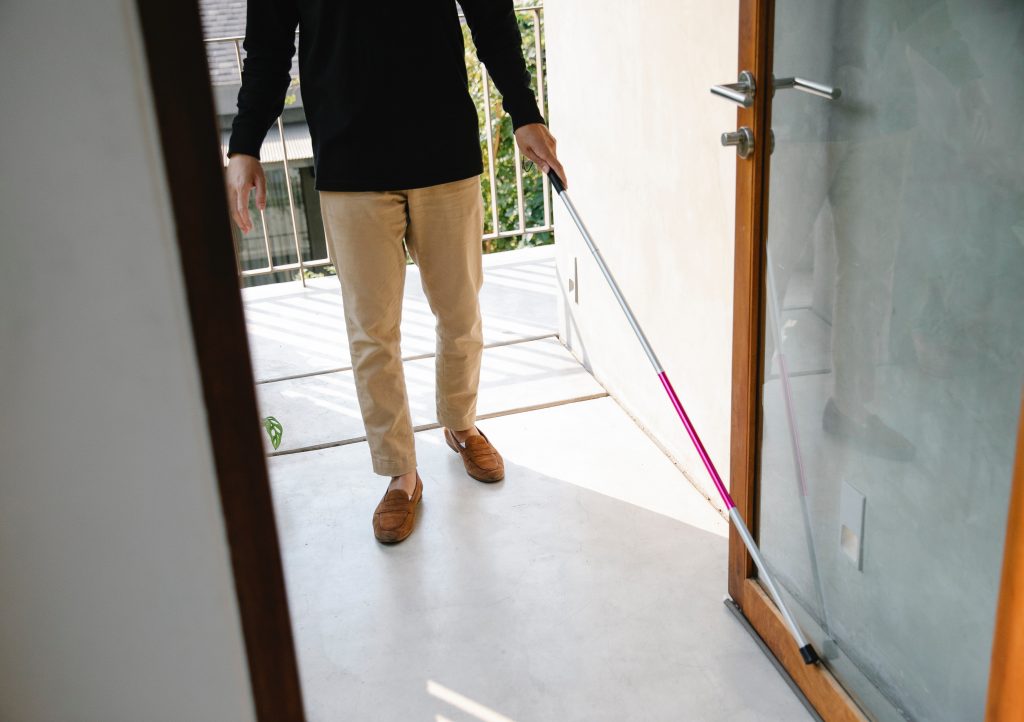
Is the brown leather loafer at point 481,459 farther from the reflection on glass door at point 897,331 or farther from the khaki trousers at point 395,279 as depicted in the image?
the reflection on glass door at point 897,331

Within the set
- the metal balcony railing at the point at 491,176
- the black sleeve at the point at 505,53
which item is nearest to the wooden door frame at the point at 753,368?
the black sleeve at the point at 505,53

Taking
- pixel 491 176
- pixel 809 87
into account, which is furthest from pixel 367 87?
pixel 491 176

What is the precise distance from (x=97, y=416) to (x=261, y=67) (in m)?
1.59

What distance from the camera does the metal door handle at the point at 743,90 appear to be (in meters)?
1.50

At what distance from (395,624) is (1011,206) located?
1403 millimetres

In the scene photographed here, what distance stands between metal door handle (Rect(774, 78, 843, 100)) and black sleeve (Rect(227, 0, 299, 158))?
1097 millimetres

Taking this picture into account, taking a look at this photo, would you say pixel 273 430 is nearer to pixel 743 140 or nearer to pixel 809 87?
pixel 743 140

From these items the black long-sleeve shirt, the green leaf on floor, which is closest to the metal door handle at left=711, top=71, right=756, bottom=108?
the black long-sleeve shirt

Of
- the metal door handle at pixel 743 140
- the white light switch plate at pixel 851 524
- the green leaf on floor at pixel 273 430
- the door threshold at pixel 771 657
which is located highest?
the metal door handle at pixel 743 140

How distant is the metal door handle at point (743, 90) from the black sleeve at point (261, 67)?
102 centimetres

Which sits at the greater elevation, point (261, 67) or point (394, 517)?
point (261, 67)

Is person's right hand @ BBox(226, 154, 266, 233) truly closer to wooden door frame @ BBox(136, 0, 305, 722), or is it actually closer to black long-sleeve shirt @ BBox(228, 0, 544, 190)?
black long-sleeve shirt @ BBox(228, 0, 544, 190)

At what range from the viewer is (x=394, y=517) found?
2260 millimetres

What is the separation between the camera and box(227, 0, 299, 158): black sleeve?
6.68ft
